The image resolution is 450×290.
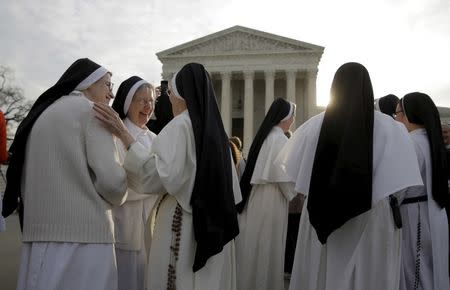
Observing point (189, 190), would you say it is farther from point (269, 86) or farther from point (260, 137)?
point (269, 86)

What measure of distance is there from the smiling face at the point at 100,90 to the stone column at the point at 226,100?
44.0 metres

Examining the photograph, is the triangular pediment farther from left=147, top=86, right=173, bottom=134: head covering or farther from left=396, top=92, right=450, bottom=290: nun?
left=396, top=92, right=450, bottom=290: nun

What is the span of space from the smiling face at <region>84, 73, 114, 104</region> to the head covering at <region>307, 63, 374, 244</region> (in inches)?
77.4

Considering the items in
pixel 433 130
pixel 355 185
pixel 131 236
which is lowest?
pixel 131 236

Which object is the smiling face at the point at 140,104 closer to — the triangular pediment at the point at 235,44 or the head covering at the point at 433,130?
the head covering at the point at 433,130

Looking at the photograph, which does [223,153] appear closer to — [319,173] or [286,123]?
[319,173]

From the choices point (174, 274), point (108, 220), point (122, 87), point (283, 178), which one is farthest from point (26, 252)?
point (283, 178)

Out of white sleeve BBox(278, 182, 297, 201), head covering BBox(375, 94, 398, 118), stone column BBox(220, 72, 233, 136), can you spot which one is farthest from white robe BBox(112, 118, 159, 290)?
stone column BBox(220, 72, 233, 136)

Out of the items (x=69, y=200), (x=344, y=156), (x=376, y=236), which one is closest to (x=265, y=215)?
(x=376, y=236)

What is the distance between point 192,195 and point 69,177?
0.92 metres

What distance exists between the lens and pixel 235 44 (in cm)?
→ 4953

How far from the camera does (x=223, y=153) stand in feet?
9.82

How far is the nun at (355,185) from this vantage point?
9.70 feet

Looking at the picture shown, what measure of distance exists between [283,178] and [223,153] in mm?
2282
